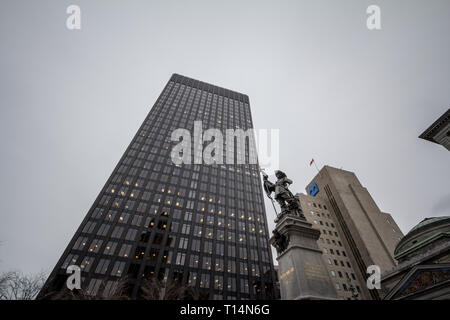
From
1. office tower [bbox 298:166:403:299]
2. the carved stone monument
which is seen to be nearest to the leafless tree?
the carved stone monument

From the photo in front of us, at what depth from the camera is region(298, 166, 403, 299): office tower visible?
6506cm

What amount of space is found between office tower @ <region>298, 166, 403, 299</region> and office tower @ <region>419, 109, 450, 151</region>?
133 feet

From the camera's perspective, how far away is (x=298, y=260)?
1112 cm

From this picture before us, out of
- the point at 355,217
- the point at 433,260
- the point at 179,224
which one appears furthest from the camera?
the point at 355,217

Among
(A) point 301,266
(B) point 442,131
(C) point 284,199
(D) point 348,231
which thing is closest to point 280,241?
(A) point 301,266

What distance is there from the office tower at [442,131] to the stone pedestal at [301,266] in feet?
147

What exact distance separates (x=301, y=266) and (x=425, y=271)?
2665cm

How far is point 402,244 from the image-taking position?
1705 inches

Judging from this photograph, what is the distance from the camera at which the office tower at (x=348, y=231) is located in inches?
2562

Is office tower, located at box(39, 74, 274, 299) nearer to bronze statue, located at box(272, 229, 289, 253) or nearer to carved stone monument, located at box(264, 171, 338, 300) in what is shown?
bronze statue, located at box(272, 229, 289, 253)

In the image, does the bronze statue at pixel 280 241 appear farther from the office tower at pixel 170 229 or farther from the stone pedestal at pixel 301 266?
the office tower at pixel 170 229
